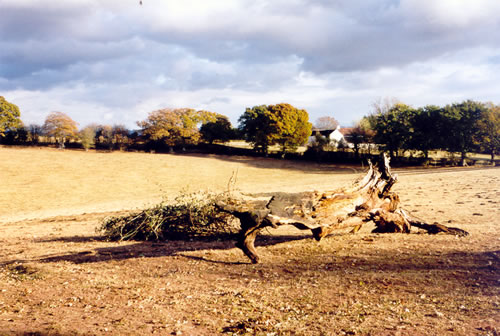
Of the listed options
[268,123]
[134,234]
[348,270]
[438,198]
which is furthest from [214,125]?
[348,270]

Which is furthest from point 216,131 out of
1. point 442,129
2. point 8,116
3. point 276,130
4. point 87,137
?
point 442,129

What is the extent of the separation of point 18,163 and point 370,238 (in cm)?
4040

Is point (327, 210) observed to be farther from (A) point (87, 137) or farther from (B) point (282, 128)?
(A) point (87, 137)

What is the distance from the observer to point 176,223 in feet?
35.0

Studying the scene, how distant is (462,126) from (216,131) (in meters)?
40.0

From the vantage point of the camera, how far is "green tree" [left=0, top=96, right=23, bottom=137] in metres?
56.2

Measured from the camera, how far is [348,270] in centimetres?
703

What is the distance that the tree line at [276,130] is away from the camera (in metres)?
43.6

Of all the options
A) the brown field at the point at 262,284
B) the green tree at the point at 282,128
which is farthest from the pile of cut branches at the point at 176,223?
the green tree at the point at 282,128

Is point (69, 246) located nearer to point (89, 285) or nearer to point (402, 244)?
point (89, 285)

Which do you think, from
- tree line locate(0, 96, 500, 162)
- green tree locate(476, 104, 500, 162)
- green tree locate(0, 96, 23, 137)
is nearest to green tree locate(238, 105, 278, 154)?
tree line locate(0, 96, 500, 162)

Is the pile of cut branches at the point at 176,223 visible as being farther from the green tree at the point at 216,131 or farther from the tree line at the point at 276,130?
the green tree at the point at 216,131

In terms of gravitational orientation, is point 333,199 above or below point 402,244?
above

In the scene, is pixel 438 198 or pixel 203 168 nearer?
pixel 438 198
